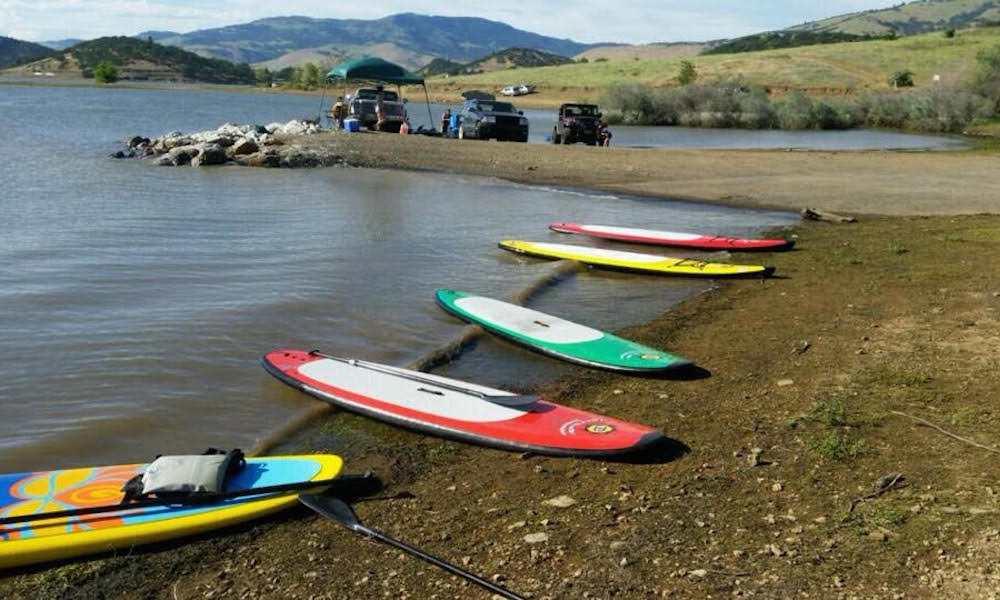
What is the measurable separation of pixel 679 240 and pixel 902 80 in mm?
59572

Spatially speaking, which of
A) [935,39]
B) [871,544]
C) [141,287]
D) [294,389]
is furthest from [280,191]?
[935,39]

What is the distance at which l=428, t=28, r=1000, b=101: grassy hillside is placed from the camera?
6856 centimetres

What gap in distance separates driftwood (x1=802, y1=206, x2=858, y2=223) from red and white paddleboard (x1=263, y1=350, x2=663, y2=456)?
455 inches

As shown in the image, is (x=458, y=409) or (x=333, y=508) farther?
(x=458, y=409)

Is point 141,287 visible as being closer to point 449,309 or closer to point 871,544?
point 449,309

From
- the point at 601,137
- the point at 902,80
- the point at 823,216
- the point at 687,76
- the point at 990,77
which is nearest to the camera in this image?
the point at 823,216

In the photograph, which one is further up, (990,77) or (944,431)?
(990,77)

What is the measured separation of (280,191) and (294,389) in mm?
13775

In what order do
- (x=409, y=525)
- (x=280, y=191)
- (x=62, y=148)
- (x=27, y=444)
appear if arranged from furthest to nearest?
(x=62, y=148) → (x=280, y=191) → (x=27, y=444) → (x=409, y=525)

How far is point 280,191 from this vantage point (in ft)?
67.3

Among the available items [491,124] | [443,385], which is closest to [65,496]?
[443,385]

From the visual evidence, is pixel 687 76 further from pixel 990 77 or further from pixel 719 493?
pixel 719 493

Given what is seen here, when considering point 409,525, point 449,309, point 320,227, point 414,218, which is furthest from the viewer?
point 414,218

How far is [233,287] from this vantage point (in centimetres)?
1107
